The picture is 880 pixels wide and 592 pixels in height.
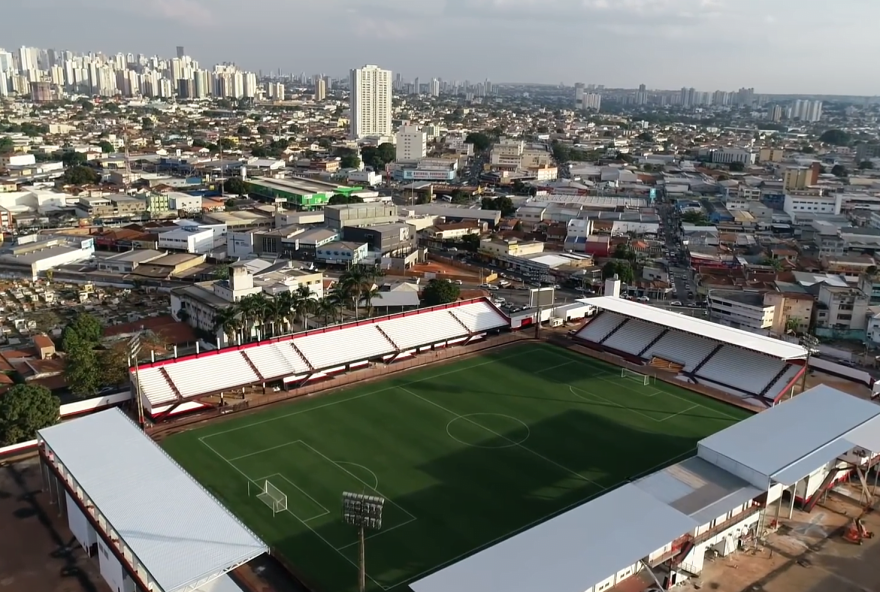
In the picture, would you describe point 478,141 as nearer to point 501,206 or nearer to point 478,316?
point 501,206

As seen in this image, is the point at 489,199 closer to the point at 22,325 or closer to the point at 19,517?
the point at 22,325

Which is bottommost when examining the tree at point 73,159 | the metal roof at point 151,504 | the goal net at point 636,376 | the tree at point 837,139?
the goal net at point 636,376

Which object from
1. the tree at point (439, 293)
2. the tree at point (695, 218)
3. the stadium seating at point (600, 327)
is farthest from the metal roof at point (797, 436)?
the tree at point (695, 218)

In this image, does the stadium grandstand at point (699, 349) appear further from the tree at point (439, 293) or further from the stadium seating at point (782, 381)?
the tree at point (439, 293)

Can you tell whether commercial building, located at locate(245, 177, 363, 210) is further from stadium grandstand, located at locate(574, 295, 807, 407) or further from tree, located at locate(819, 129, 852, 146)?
tree, located at locate(819, 129, 852, 146)

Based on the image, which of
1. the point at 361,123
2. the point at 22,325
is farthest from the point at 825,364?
the point at 361,123
